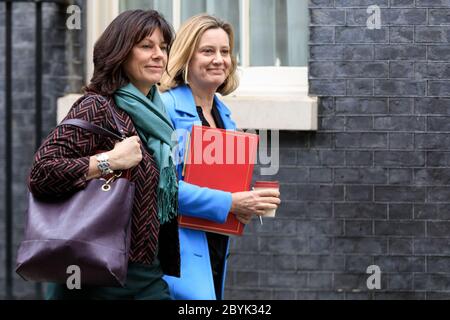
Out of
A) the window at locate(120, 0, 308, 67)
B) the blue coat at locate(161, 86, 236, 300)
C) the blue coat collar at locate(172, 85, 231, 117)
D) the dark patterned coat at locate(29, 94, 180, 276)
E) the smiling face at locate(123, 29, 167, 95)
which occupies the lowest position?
the blue coat at locate(161, 86, 236, 300)

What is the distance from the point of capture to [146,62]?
4.12m

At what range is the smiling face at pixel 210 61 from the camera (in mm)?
4883

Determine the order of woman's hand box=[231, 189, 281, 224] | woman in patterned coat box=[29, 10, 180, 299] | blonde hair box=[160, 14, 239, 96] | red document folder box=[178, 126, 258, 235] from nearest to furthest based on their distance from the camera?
woman in patterned coat box=[29, 10, 180, 299], red document folder box=[178, 126, 258, 235], woman's hand box=[231, 189, 281, 224], blonde hair box=[160, 14, 239, 96]

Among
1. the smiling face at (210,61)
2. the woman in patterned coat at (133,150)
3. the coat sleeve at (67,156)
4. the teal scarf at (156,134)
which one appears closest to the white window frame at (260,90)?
the smiling face at (210,61)

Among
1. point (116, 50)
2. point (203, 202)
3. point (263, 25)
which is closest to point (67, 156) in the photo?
point (116, 50)

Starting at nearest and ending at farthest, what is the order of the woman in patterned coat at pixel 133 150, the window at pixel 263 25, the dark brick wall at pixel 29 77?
the woman in patterned coat at pixel 133 150 < the dark brick wall at pixel 29 77 < the window at pixel 263 25

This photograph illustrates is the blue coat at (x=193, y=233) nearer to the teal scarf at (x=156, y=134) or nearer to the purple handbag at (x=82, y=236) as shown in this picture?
the teal scarf at (x=156, y=134)

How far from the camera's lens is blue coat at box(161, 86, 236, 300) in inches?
181

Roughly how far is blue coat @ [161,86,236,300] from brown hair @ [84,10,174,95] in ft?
2.24

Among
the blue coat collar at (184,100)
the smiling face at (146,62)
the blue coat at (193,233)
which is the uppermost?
the smiling face at (146,62)

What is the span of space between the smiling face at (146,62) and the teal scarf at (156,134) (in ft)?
0.23

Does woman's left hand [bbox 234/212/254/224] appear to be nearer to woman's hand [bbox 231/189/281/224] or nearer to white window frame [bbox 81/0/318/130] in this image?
woman's hand [bbox 231/189/281/224]

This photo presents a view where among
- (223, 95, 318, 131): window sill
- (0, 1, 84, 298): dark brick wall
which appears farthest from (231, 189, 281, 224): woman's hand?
(0, 1, 84, 298): dark brick wall

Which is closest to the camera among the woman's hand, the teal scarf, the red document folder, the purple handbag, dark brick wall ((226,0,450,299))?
the purple handbag
